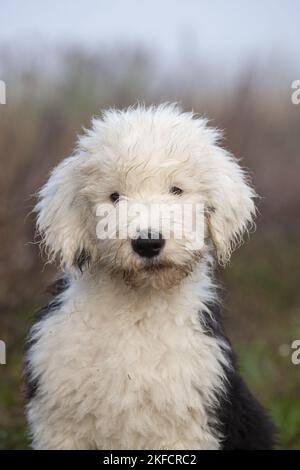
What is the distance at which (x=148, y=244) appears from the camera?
4.42 metres

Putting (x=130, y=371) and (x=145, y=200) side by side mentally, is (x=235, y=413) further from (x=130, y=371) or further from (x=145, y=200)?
(x=145, y=200)

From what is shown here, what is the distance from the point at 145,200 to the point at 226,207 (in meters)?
0.52

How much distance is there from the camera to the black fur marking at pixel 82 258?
4883mm

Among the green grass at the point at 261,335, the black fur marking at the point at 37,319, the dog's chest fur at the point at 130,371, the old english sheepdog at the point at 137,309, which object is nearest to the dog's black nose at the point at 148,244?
the old english sheepdog at the point at 137,309

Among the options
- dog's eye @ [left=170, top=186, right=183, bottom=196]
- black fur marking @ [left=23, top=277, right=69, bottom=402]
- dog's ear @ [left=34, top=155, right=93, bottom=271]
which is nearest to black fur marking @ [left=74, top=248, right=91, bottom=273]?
dog's ear @ [left=34, top=155, right=93, bottom=271]

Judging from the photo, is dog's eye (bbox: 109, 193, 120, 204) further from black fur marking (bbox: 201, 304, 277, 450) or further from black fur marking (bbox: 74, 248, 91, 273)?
black fur marking (bbox: 201, 304, 277, 450)

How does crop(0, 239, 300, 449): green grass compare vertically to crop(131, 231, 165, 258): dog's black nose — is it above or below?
below

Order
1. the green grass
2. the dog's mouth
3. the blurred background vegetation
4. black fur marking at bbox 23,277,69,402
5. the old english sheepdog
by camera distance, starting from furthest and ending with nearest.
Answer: the blurred background vegetation, the green grass, black fur marking at bbox 23,277,69,402, the old english sheepdog, the dog's mouth

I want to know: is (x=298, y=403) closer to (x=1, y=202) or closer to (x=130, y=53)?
(x=1, y=202)

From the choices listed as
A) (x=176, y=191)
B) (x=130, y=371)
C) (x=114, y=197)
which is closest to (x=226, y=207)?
(x=176, y=191)

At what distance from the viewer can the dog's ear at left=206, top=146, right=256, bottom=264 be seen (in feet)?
16.0

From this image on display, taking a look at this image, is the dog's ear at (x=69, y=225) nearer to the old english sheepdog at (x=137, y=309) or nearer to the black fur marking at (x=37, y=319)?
the old english sheepdog at (x=137, y=309)

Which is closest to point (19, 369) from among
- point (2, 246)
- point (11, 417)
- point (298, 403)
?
point (11, 417)

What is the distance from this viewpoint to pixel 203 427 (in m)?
4.84
